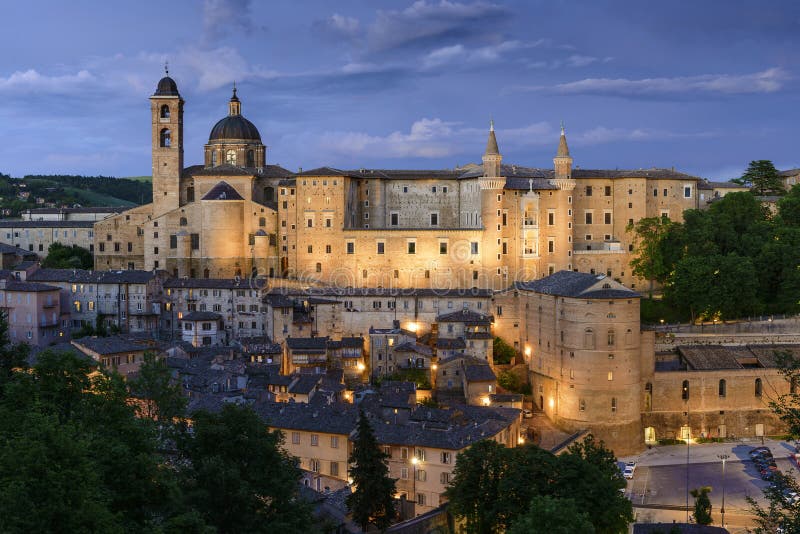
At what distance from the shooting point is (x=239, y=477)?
2303cm

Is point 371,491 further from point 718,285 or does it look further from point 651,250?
point 651,250

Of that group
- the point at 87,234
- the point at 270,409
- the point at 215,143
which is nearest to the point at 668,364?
the point at 270,409

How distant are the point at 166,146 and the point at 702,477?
43.5 meters

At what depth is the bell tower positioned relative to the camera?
6612 centimetres

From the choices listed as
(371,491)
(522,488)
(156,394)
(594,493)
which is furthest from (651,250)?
(156,394)

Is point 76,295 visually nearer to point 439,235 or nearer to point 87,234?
point 87,234

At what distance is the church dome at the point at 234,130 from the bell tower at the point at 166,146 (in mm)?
6302

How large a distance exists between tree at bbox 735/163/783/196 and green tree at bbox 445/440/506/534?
49703mm

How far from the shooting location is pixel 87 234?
2798 inches

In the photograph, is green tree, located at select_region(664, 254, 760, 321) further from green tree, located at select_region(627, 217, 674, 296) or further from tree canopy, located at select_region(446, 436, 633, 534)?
tree canopy, located at select_region(446, 436, 633, 534)

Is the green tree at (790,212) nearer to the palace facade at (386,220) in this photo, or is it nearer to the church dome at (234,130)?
the palace facade at (386,220)

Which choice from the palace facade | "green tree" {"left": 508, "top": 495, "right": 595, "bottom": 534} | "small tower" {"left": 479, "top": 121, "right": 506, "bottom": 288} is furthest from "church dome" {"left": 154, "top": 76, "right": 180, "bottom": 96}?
"green tree" {"left": 508, "top": 495, "right": 595, "bottom": 534}

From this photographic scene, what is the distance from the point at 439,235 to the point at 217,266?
14836 millimetres

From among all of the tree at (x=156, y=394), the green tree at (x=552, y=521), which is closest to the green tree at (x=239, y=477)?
the tree at (x=156, y=394)
